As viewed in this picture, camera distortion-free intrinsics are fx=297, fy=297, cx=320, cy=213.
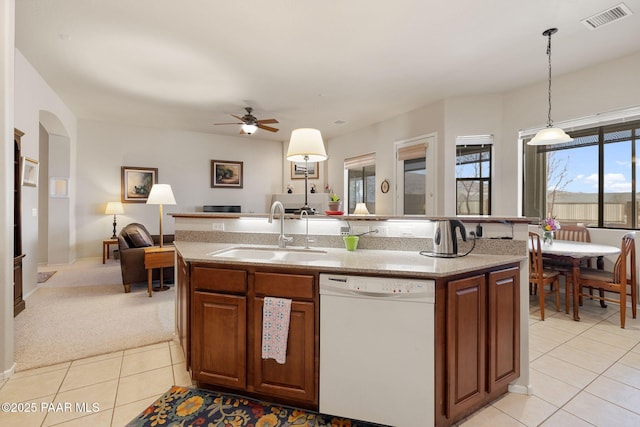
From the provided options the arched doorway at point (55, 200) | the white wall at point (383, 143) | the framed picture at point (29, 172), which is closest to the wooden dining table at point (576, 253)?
the white wall at point (383, 143)

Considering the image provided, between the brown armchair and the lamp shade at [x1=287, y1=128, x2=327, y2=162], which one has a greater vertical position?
the lamp shade at [x1=287, y1=128, x2=327, y2=162]

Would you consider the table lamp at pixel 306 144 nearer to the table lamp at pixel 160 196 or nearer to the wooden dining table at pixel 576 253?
the table lamp at pixel 160 196

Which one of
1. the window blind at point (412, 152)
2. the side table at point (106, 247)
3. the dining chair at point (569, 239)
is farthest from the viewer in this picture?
the side table at point (106, 247)

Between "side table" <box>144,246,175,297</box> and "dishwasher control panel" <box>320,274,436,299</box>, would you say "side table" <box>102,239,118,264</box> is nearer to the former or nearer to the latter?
"side table" <box>144,246,175,297</box>

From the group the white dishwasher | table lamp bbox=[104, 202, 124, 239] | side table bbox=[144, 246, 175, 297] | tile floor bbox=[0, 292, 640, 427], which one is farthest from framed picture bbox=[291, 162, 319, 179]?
the white dishwasher

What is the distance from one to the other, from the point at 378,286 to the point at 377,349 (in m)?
0.34

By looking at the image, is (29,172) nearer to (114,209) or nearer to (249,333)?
(114,209)

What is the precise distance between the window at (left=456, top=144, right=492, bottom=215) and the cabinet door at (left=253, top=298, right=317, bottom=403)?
417 cm

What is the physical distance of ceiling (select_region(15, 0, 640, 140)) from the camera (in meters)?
2.73

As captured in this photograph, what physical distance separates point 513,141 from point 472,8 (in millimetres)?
2642

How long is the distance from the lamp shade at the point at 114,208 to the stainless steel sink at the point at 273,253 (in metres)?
5.34

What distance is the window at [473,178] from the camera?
495 cm

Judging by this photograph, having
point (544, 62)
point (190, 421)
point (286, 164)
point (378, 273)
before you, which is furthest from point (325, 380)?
point (286, 164)

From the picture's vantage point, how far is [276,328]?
1.70 m
